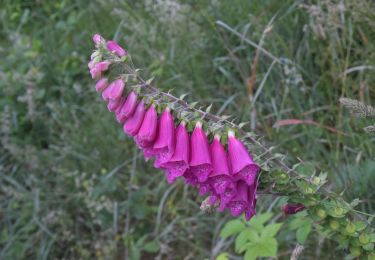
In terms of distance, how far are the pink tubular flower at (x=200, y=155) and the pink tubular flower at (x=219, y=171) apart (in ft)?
0.07

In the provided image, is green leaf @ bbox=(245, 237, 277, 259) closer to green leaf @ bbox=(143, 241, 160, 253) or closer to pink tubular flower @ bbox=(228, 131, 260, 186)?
pink tubular flower @ bbox=(228, 131, 260, 186)

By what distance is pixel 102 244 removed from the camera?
3820 millimetres

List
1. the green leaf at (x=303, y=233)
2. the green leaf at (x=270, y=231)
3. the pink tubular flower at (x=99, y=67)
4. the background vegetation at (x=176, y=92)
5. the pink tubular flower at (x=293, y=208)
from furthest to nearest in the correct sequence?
the background vegetation at (x=176, y=92), the green leaf at (x=270, y=231), the green leaf at (x=303, y=233), the pink tubular flower at (x=293, y=208), the pink tubular flower at (x=99, y=67)

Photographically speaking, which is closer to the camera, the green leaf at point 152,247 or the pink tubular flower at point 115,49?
the pink tubular flower at point 115,49

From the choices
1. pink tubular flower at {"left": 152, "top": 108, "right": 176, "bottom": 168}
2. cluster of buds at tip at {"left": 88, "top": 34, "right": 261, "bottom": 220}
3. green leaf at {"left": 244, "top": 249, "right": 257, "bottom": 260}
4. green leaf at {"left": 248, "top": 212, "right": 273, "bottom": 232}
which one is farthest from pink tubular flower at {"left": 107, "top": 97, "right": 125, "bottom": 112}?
green leaf at {"left": 248, "top": 212, "right": 273, "bottom": 232}

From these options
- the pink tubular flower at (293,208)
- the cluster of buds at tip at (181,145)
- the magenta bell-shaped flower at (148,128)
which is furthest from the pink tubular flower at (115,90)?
the pink tubular flower at (293,208)

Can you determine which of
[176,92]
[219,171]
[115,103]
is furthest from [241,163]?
[176,92]

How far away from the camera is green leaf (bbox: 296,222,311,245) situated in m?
2.20

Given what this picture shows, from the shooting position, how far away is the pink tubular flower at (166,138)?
1.70m

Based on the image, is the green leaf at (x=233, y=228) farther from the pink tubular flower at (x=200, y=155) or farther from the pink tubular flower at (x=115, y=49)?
the pink tubular flower at (x=115, y=49)

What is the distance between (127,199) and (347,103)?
2.49 metres

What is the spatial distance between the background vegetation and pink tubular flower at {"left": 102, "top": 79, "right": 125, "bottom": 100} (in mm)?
1499

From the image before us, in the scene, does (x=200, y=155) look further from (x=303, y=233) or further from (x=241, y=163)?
(x=303, y=233)

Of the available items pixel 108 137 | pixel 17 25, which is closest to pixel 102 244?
pixel 108 137
